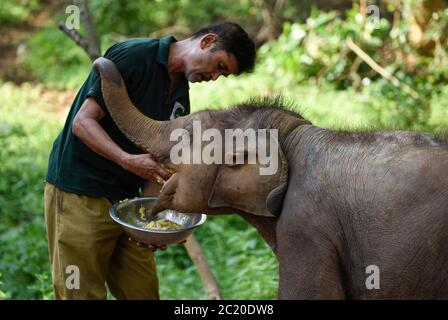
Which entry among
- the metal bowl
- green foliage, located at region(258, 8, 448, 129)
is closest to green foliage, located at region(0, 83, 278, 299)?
the metal bowl

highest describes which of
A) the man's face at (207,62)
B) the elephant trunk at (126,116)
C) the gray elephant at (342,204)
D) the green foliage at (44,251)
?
the man's face at (207,62)

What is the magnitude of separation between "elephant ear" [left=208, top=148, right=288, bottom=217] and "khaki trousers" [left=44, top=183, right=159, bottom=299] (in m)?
1.14

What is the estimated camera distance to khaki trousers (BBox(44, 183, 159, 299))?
4.64 meters

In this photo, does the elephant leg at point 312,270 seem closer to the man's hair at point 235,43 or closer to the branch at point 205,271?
the man's hair at point 235,43

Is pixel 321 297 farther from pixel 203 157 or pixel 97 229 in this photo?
pixel 97 229

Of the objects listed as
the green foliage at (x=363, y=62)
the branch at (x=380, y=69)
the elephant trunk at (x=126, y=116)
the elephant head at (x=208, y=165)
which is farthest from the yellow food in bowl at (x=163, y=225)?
the branch at (x=380, y=69)

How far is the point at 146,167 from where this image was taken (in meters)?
3.97

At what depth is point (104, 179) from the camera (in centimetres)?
459

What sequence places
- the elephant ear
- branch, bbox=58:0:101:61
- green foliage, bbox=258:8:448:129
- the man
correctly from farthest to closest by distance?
green foliage, bbox=258:8:448:129 < branch, bbox=58:0:101:61 < the man < the elephant ear

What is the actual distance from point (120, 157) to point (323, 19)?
26.8 feet

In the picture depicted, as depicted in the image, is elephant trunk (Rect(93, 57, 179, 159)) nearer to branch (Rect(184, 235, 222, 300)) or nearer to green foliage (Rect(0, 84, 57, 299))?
branch (Rect(184, 235, 222, 300))

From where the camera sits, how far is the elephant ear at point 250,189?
3.58 metres

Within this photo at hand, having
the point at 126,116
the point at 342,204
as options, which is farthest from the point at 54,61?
the point at 342,204

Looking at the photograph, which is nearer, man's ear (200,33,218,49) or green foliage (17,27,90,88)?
man's ear (200,33,218,49)
